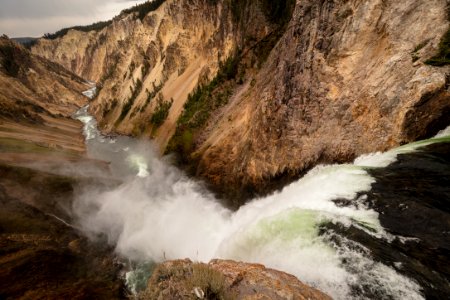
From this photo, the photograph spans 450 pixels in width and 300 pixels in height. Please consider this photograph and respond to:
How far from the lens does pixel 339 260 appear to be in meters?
6.96

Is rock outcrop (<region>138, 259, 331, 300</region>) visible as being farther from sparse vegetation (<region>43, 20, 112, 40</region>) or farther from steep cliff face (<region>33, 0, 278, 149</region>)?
sparse vegetation (<region>43, 20, 112, 40</region>)

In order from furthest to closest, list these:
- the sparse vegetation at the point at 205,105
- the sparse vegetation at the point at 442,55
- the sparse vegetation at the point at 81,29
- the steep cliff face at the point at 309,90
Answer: the sparse vegetation at the point at 81,29 → the sparse vegetation at the point at 205,105 → the steep cliff face at the point at 309,90 → the sparse vegetation at the point at 442,55

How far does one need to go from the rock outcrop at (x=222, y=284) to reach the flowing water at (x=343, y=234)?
2.86 ft

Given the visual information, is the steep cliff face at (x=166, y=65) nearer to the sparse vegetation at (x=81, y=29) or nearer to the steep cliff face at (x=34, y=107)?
the steep cliff face at (x=34, y=107)

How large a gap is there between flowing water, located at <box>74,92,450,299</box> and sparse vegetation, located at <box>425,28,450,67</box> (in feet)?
8.52

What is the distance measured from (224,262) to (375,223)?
12.7 ft

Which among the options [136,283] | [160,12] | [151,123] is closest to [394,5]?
[136,283]

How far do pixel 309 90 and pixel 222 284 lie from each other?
12.2 meters

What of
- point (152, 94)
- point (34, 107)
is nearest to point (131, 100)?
point (152, 94)

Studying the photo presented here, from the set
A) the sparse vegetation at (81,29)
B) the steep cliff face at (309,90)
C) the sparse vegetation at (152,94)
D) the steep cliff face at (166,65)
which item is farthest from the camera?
the sparse vegetation at (81,29)

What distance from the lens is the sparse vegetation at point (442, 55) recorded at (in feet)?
36.5

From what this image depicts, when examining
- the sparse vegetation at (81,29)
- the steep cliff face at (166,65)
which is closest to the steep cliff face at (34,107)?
the steep cliff face at (166,65)

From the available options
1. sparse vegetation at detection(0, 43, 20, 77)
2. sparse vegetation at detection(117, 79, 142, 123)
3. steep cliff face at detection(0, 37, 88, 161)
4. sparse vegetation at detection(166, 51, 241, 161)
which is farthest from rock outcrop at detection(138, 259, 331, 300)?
sparse vegetation at detection(0, 43, 20, 77)

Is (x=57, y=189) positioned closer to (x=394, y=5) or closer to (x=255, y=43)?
(x=255, y=43)
